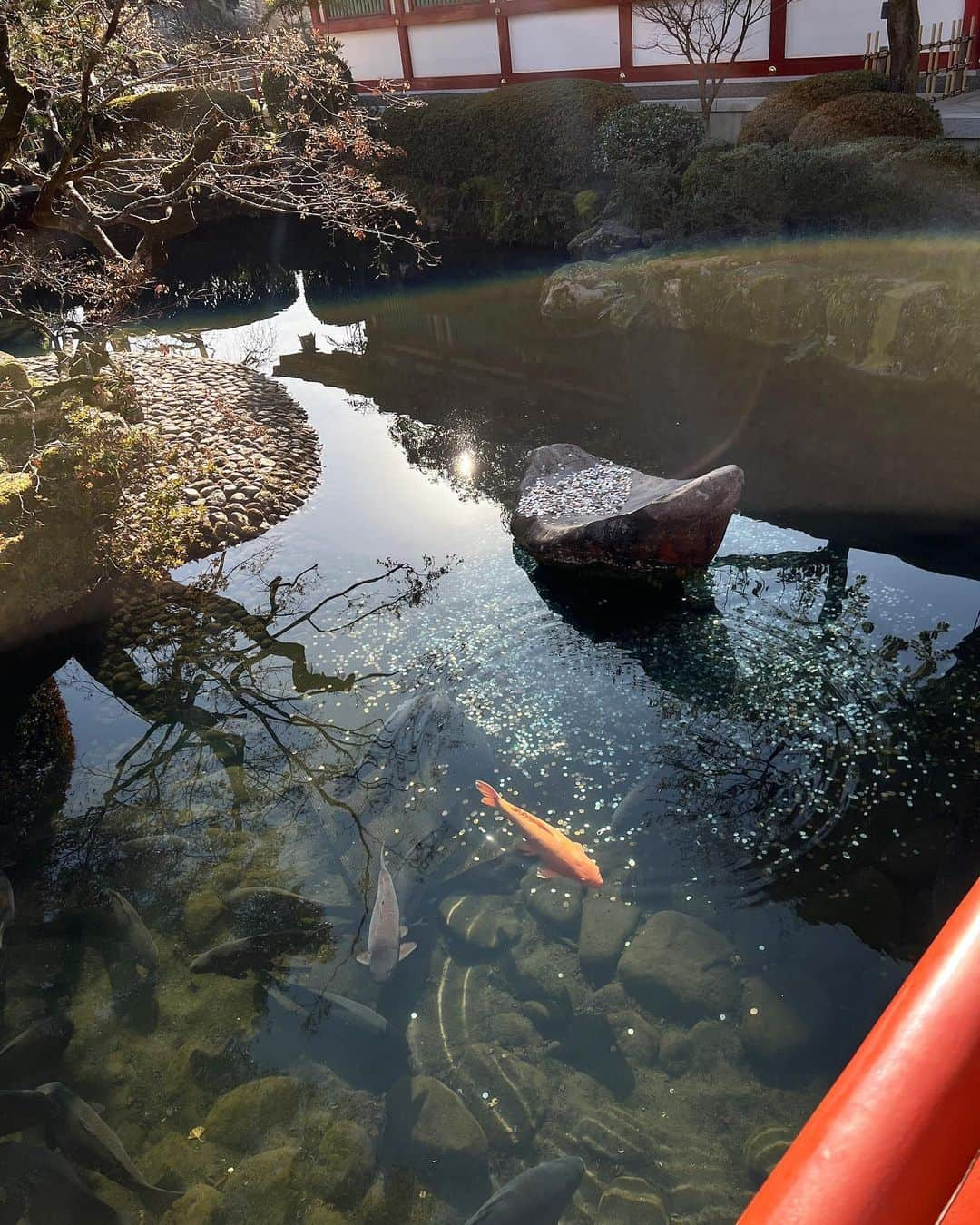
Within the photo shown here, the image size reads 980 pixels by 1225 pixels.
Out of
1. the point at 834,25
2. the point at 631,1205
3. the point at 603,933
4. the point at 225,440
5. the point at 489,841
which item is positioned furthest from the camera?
the point at 834,25

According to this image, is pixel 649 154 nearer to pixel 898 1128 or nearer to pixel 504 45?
pixel 504 45

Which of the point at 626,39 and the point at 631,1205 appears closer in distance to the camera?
the point at 631,1205

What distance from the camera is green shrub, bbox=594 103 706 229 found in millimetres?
14836

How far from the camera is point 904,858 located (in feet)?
15.6

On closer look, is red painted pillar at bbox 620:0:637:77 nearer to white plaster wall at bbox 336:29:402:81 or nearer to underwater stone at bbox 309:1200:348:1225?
white plaster wall at bbox 336:29:402:81

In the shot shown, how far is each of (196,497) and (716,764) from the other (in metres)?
6.07

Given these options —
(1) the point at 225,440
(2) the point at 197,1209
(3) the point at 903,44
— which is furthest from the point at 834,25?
(2) the point at 197,1209

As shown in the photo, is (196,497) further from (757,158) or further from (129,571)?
(757,158)

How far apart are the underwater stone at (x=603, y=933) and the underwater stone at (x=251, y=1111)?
59.0 inches

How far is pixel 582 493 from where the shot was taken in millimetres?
8102

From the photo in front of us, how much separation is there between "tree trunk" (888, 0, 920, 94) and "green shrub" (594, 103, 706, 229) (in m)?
3.07

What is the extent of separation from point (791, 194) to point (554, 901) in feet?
37.7

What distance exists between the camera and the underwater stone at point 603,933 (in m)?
4.38

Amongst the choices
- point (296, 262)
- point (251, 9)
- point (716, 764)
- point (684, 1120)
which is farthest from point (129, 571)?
point (251, 9)
